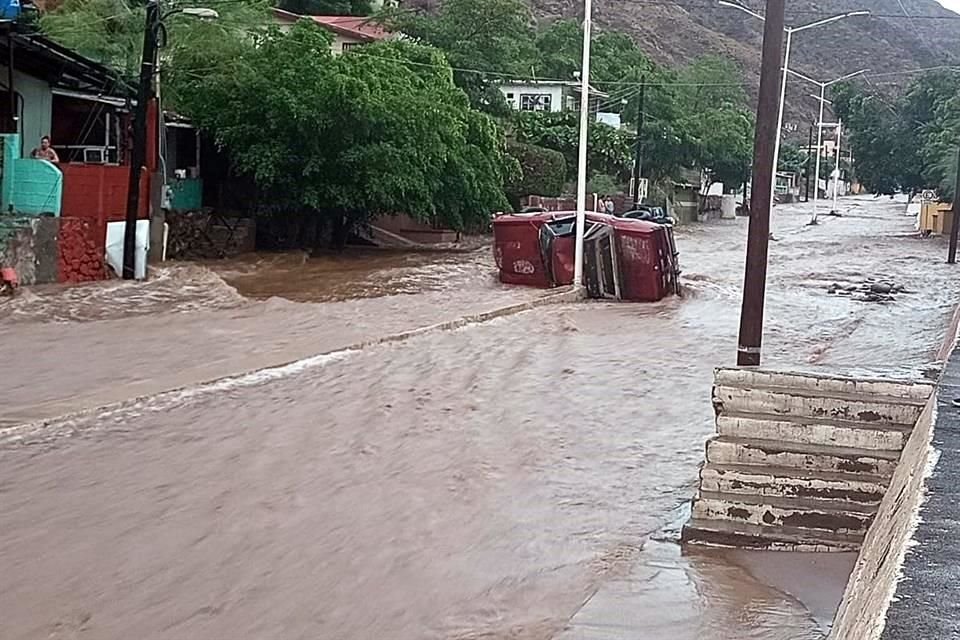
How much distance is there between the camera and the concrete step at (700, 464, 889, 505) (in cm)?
778

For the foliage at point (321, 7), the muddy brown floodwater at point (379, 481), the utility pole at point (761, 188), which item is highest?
the foliage at point (321, 7)

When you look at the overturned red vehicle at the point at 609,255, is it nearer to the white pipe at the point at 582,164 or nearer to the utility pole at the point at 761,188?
the white pipe at the point at 582,164

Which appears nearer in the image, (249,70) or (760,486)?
(760,486)

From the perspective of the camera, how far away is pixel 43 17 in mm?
31188

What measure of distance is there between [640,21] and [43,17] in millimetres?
146030

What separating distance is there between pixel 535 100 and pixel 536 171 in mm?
16161

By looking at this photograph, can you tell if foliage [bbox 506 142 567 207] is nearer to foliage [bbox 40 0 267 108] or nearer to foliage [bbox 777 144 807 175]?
foliage [bbox 40 0 267 108]

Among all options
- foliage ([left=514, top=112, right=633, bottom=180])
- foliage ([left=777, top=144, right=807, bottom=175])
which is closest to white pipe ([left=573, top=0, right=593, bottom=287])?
foliage ([left=514, top=112, right=633, bottom=180])

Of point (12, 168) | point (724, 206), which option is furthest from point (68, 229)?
point (724, 206)

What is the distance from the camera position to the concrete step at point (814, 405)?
804 cm

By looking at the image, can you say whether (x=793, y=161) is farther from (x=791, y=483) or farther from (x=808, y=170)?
(x=791, y=483)

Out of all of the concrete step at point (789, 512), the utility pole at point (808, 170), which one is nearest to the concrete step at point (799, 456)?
the concrete step at point (789, 512)

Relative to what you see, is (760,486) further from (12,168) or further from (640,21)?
(640,21)

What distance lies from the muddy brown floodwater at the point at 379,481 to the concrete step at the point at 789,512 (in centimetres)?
28
